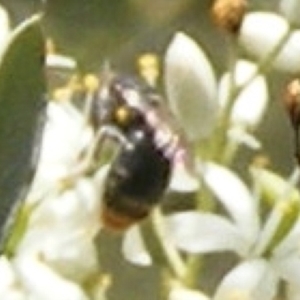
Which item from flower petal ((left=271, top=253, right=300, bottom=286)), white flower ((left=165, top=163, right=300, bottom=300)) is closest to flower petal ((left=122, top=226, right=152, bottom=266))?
white flower ((left=165, top=163, right=300, bottom=300))

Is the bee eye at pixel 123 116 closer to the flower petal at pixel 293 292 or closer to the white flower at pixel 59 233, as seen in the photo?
the white flower at pixel 59 233

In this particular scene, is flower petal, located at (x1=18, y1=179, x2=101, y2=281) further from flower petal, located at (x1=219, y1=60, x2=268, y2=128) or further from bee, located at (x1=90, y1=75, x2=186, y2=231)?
flower petal, located at (x1=219, y1=60, x2=268, y2=128)

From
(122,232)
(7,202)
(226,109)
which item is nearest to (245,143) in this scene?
(226,109)

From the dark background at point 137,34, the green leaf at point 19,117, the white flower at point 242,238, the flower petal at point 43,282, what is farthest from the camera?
the dark background at point 137,34

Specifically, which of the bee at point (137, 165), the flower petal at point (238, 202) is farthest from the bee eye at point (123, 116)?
the flower petal at point (238, 202)

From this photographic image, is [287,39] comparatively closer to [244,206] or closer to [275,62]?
[275,62]

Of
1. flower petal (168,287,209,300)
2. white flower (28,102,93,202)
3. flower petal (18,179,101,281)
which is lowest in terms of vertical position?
flower petal (168,287,209,300)
